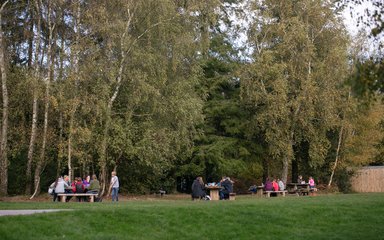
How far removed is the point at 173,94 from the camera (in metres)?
34.4

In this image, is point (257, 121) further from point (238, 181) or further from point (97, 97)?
point (97, 97)

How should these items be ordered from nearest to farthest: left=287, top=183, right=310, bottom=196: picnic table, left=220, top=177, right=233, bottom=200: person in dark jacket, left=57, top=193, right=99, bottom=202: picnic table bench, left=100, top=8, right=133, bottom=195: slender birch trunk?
1. left=57, top=193, right=99, bottom=202: picnic table bench
2. left=220, top=177, right=233, bottom=200: person in dark jacket
3. left=100, top=8, right=133, bottom=195: slender birch trunk
4. left=287, top=183, right=310, bottom=196: picnic table

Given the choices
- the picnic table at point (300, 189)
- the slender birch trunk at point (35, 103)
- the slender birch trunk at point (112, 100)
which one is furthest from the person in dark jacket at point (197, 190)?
the slender birch trunk at point (35, 103)

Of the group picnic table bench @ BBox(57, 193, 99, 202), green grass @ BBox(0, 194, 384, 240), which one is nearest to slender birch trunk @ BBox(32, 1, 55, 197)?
picnic table bench @ BBox(57, 193, 99, 202)

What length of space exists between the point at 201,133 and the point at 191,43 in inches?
253

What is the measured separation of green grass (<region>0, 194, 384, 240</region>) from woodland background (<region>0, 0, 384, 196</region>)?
817 centimetres

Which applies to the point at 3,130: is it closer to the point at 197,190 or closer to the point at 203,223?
the point at 197,190

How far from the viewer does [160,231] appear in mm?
16031

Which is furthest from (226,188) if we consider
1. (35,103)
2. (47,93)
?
(35,103)

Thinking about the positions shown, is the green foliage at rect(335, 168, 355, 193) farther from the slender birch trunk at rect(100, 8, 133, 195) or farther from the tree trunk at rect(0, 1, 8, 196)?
the tree trunk at rect(0, 1, 8, 196)

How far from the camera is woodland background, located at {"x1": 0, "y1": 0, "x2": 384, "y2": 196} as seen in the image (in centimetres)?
3183

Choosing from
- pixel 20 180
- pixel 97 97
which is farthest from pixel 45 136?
pixel 20 180

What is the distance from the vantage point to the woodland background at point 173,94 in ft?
104

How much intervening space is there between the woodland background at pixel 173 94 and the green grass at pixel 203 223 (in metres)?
8.17
